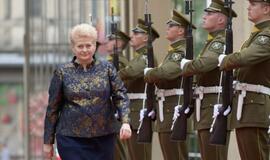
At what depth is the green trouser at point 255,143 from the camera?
845 cm

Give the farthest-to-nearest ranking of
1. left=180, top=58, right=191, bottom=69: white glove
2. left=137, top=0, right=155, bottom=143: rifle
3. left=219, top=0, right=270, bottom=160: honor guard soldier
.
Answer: left=137, top=0, right=155, bottom=143: rifle
left=180, top=58, right=191, bottom=69: white glove
left=219, top=0, right=270, bottom=160: honor guard soldier

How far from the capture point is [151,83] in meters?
10.4

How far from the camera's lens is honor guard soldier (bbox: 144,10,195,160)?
32.9 feet

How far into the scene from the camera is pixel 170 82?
1027 centimetres

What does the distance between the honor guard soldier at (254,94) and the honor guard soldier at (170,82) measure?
4.87ft

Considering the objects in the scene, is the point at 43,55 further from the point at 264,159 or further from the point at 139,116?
the point at 264,159

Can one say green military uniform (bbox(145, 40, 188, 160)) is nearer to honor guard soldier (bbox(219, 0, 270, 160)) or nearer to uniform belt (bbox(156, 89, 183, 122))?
uniform belt (bbox(156, 89, 183, 122))

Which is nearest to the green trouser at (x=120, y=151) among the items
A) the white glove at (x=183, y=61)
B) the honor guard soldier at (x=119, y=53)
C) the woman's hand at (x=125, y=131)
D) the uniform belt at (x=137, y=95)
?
the honor guard soldier at (x=119, y=53)

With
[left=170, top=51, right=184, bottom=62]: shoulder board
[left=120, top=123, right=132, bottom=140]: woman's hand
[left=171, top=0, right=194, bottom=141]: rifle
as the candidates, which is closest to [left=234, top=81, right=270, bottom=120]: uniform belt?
[left=171, top=0, right=194, bottom=141]: rifle

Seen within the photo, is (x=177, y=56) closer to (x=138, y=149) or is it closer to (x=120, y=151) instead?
(x=138, y=149)

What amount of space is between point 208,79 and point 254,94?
3.03 feet

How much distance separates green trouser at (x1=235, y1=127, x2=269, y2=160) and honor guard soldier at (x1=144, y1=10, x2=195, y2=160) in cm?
164

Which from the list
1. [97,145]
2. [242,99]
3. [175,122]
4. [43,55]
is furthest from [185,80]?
[43,55]

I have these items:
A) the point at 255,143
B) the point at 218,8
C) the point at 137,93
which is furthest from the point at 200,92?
the point at 137,93
